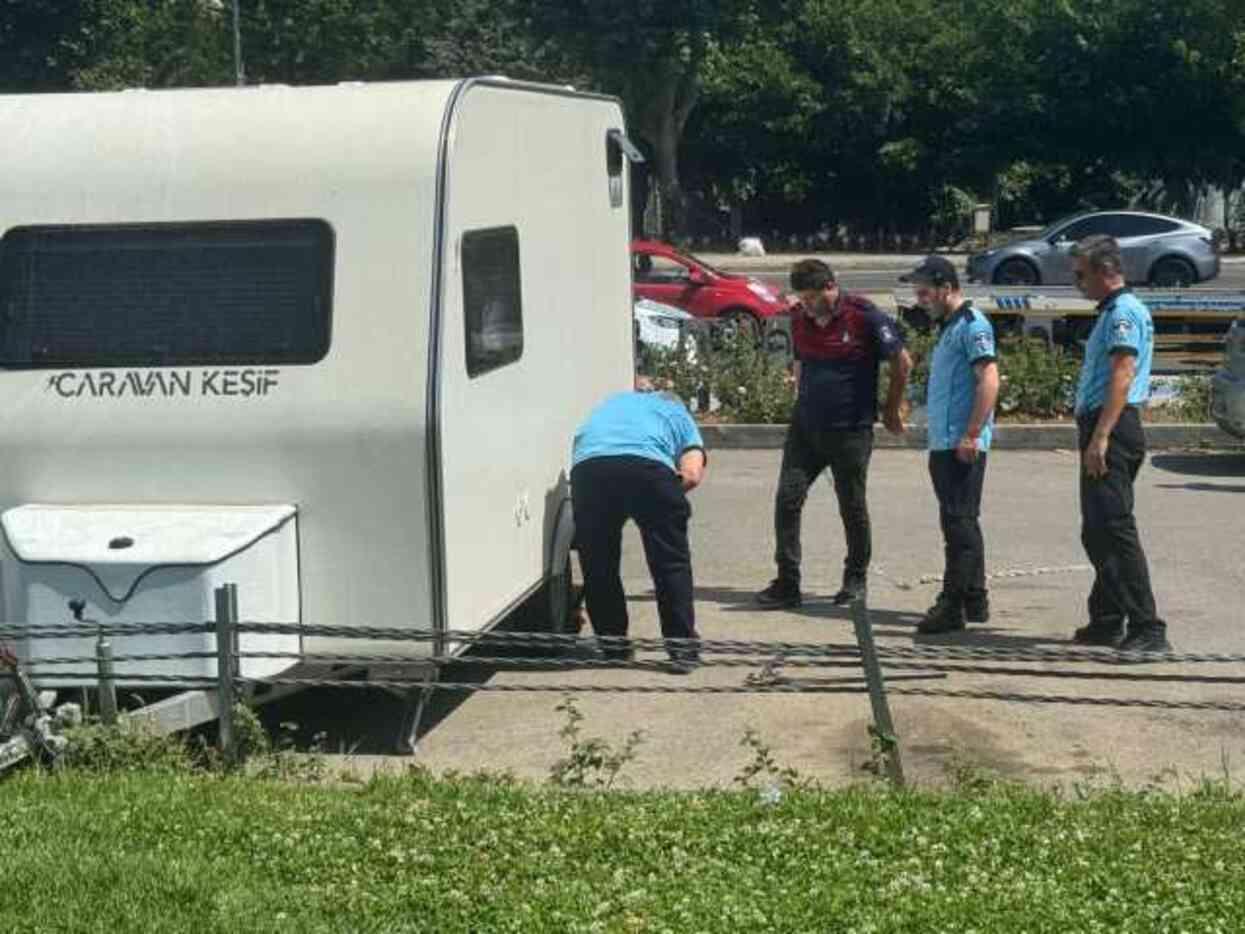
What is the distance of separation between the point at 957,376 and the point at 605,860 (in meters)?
4.45

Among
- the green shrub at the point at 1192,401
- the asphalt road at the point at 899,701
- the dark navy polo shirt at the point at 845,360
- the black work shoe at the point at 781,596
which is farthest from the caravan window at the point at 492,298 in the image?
the green shrub at the point at 1192,401

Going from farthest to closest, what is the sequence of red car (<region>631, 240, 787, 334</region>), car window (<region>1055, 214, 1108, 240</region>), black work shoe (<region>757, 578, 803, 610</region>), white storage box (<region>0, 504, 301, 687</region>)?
1. car window (<region>1055, 214, 1108, 240</region>)
2. red car (<region>631, 240, 787, 334</region>)
3. black work shoe (<region>757, 578, 803, 610</region>)
4. white storage box (<region>0, 504, 301, 687</region>)

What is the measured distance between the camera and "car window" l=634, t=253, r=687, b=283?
84.5 ft

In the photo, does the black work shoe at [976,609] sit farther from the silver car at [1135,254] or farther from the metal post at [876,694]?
the silver car at [1135,254]

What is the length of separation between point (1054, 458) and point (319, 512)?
30.8 ft

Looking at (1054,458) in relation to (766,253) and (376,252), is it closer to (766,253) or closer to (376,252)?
(376,252)

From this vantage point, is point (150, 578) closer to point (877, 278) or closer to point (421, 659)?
point (421, 659)

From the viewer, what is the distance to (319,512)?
8.19 m

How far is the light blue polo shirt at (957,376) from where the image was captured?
32.9 feet

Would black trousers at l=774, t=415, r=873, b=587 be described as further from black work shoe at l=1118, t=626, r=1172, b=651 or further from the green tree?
the green tree

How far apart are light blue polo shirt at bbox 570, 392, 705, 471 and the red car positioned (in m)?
15.1

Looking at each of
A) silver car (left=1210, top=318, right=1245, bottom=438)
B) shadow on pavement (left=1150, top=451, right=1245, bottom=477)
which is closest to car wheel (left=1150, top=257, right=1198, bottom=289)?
shadow on pavement (left=1150, top=451, right=1245, bottom=477)

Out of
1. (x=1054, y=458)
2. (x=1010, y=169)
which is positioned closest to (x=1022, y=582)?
(x=1054, y=458)

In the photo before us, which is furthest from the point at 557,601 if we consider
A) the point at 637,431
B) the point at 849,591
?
the point at 849,591
